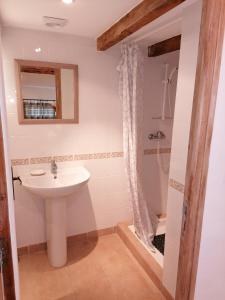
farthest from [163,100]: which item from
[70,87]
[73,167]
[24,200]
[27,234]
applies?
[27,234]

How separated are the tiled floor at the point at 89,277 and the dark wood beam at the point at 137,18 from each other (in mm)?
2081

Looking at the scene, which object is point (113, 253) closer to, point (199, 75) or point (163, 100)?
point (163, 100)

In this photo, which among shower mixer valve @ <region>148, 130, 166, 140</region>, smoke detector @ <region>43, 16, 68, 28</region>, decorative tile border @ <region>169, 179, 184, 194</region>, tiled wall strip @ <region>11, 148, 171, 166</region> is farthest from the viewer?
shower mixer valve @ <region>148, 130, 166, 140</region>

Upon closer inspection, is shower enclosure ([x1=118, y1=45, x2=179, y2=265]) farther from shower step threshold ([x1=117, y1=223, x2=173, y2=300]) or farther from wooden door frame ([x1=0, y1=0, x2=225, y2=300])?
wooden door frame ([x1=0, y1=0, x2=225, y2=300])

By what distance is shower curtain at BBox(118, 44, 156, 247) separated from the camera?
7.01 feet

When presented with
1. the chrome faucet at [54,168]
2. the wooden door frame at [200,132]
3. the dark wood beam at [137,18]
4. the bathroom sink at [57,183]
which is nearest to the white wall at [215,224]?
the wooden door frame at [200,132]

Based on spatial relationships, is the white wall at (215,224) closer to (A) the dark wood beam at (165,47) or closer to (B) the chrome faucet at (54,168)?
(A) the dark wood beam at (165,47)

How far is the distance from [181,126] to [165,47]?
1062 millimetres

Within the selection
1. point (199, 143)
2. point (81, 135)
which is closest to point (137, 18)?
point (199, 143)

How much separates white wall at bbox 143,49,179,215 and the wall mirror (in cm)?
86

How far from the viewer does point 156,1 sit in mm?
1271

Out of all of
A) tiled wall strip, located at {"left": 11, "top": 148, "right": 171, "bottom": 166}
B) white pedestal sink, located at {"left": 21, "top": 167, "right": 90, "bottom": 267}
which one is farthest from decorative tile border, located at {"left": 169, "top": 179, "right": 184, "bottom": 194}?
tiled wall strip, located at {"left": 11, "top": 148, "right": 171, "bottom": 166}

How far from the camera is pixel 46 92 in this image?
2.04 metres

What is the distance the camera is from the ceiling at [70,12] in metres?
1.43
